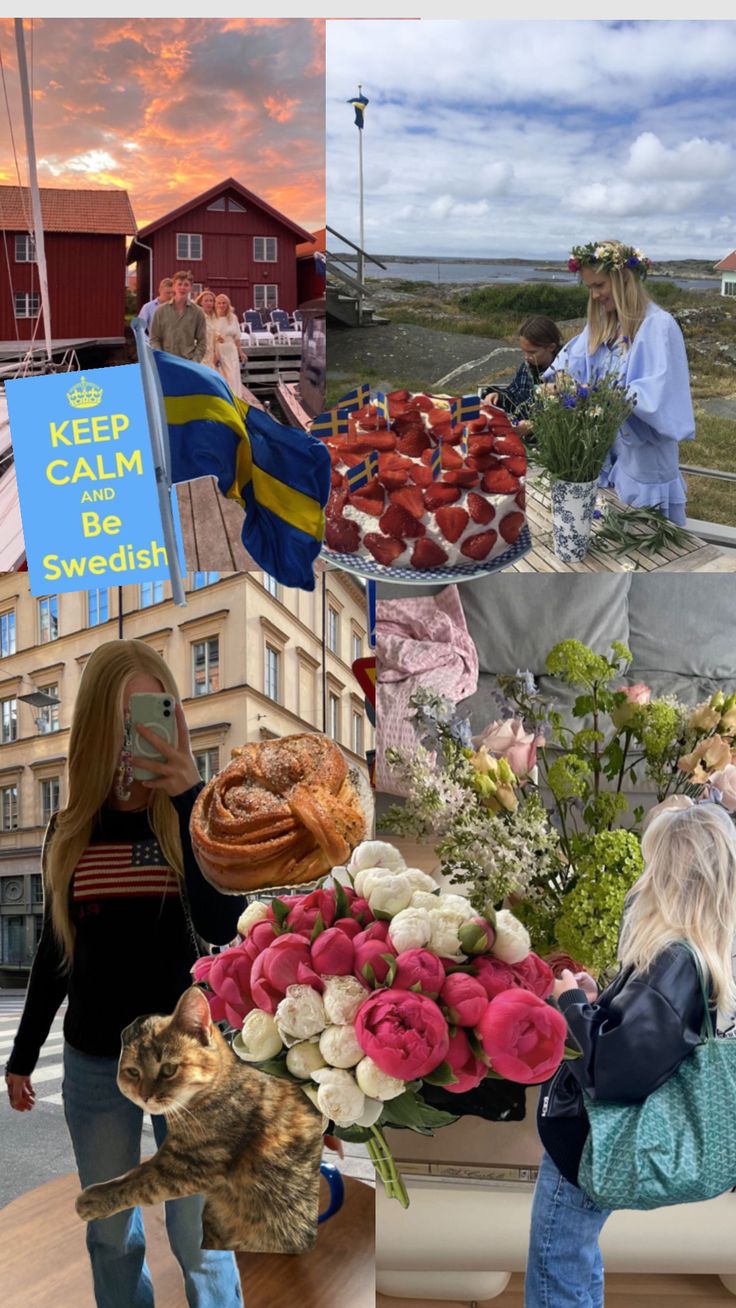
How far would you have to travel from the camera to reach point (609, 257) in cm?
241

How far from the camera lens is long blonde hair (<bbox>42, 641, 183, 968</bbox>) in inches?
90.7

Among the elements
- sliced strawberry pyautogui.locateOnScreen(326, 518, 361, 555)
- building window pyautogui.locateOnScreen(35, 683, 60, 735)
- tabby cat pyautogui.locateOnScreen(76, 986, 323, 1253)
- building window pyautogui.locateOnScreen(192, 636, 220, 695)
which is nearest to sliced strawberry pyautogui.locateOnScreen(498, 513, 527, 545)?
sliced strawberry pyautogui.locateOnScreen(326, 518, 361, 555)

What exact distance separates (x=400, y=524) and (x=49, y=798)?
856 mm

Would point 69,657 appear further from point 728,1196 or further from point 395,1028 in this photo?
point 728,1196

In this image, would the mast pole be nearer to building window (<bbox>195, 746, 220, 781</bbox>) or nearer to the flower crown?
building window (<bbox>195, 746, 220, 781</bbox>)

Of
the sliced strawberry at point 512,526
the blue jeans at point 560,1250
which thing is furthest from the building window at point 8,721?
the blue jeans at point 560,1250

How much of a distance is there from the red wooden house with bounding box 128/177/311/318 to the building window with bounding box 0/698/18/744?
0.90 m

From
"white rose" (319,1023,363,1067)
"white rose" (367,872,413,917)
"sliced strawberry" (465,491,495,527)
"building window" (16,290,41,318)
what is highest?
"building window" (16,290,41,318)

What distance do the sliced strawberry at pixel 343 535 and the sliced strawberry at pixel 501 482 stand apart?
271mm

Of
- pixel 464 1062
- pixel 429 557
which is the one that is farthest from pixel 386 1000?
pixel 429 557

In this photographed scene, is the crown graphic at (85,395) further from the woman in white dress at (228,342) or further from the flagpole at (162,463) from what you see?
the woman in white dress at (228,342)

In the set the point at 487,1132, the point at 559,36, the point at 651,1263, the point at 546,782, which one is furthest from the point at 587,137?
the point at 651,1263

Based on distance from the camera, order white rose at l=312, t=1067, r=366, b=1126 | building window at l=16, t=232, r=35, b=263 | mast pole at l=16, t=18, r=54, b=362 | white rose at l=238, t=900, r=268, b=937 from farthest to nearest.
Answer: building window at l=16, t=232, r=35, b=263, mast pole at l=16, t=18, r=54, b=362, white rose at l=238, t=900, r=268, b=937, white rose at l=312, t=1067, r=366, b=1126

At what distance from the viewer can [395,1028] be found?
2.01 metres
